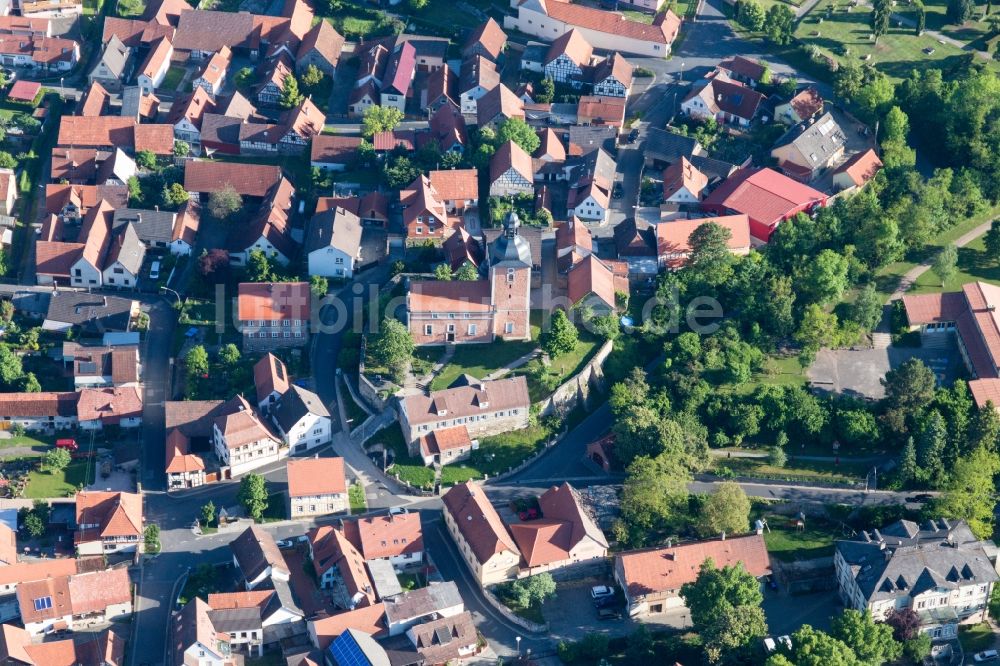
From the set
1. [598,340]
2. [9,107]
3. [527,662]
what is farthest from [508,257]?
[9,107]

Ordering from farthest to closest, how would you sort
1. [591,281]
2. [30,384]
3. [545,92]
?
[545,92] → [591,281] → [30,384]

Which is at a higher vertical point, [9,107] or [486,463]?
[9,107]

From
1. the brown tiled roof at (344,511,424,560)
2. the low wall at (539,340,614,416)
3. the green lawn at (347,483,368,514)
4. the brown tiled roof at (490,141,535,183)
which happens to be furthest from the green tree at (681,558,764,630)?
the brown tiled roof at (490,141,535,183)

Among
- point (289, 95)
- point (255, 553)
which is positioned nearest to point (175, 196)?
point (289, 95)

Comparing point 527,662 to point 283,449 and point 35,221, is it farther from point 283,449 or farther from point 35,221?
point 35,221

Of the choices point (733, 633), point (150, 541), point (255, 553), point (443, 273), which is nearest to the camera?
point (733, 633)

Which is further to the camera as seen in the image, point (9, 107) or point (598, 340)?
point (9, 107)

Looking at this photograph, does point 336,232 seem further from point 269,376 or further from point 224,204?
point 269,376
